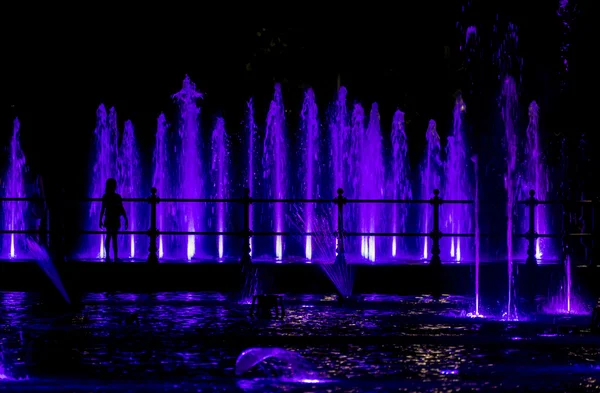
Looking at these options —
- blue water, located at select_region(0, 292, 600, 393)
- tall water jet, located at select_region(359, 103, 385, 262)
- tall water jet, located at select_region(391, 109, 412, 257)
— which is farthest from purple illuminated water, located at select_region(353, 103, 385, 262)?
blue water, located at select_region(0, 292, 600, 393)

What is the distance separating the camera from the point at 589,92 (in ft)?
116

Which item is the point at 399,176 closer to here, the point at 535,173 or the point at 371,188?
the point at 535,173

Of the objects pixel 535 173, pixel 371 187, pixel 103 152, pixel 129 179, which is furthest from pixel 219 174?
pixel 535 173

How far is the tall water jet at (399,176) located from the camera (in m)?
28.0

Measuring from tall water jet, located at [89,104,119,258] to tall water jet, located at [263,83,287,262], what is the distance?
3.46 m

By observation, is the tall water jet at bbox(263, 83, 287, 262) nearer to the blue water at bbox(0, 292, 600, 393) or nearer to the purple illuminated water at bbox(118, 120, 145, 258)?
the purple illuminated water at bbox(118, 120, 145, 258)

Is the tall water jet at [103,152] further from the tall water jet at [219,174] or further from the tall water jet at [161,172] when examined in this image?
the tall water jet at [219,174]

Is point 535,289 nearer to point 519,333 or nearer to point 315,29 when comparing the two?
point 519,333

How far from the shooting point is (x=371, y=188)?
27.4 metres

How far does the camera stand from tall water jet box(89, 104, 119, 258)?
29.2m

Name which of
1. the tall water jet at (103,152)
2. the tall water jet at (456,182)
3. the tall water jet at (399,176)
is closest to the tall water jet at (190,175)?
the tall water jet at (103,152)

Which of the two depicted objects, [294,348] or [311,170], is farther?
[311,170]

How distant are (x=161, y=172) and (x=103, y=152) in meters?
1.72

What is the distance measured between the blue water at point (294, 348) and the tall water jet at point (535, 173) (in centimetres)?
1547
